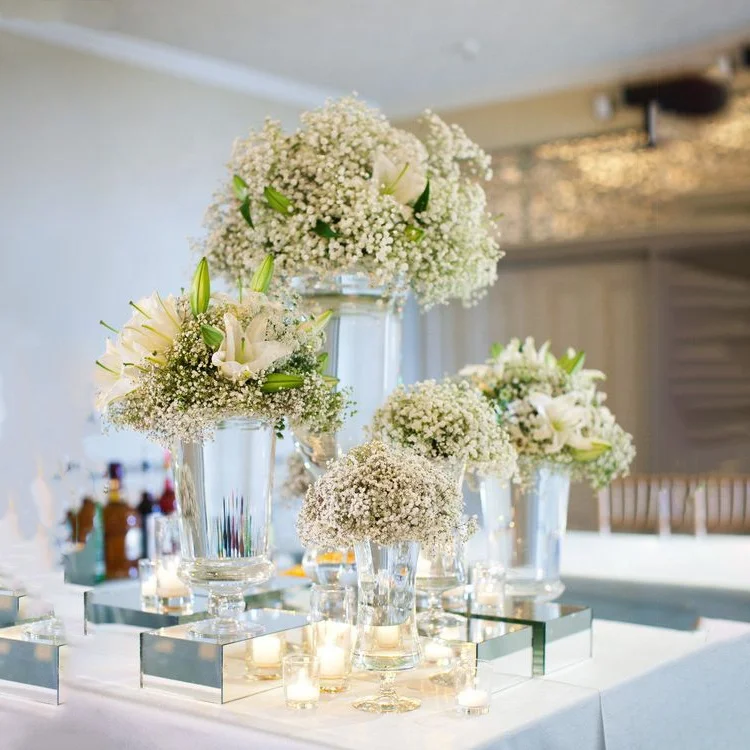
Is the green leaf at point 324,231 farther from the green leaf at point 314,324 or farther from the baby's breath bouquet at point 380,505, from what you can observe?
the baby's breath bouquet at point 380,505

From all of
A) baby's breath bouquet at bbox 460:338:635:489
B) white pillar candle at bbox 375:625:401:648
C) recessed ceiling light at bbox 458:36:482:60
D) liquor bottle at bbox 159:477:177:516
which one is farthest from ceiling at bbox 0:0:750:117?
white pillar candle at bbox 375:625:401:648

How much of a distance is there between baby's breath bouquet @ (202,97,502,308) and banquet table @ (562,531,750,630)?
2.83 feet

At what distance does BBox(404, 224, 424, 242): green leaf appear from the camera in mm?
1464

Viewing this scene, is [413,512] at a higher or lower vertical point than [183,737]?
higher

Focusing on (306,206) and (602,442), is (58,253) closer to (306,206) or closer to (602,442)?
(306,206)

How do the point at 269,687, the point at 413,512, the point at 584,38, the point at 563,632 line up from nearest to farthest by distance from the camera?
the point at 413,512 → the point at 269,687 → the point at 563,632 → the point at 584,38

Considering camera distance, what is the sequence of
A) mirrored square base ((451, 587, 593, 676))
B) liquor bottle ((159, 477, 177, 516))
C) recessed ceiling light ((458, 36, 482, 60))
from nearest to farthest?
1. mirrored square base ((451, 587, 593, 676))
2. liquor bottle ((159, 477, 177, 516))
3. recessed ceiling light ((458, 36, 482, 60))

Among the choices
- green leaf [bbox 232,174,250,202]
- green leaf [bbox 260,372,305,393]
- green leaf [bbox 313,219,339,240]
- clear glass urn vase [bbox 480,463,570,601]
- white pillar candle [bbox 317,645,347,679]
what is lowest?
white pillar candle [bbox 317,645,347,679]

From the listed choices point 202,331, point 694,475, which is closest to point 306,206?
point 202,331

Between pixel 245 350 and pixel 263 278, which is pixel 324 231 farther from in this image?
pixel 245 350

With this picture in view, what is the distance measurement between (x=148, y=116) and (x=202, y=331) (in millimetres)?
2776

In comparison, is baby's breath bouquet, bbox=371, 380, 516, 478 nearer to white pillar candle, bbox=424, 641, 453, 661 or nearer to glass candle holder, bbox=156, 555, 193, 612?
white pillar candle, bbox=424, 641, 453, 661

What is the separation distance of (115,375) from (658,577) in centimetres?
163

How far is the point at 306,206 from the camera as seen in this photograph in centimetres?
146
